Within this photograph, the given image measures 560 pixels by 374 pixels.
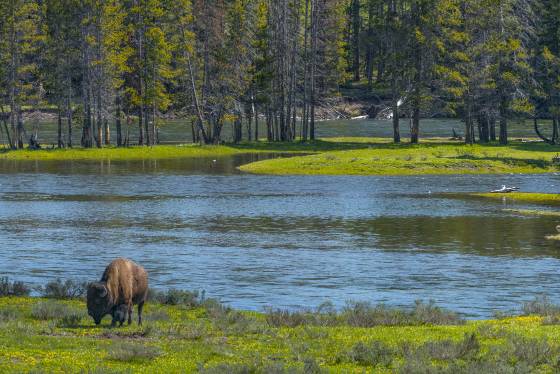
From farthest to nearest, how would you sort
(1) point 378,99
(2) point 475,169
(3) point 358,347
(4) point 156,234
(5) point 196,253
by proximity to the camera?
(1) point 378,99, (2) point 475,169, (4) point 156,234, (5) point 196,253, (3) point 358,347

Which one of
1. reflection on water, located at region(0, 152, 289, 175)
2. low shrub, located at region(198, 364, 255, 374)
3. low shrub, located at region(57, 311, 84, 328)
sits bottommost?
reflection on water, located at region(0, 152, 289, 175)

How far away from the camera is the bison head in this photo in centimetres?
1955

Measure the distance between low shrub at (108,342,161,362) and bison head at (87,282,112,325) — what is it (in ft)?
6.43

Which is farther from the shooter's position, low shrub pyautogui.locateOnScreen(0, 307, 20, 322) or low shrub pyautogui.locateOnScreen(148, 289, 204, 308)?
low shrub pyautogui.locateOnScreen(148, 289, 204, 308)

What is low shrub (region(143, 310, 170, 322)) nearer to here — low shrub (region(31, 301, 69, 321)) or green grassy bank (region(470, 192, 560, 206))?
low shrub (region(31, 301, 69, 321))

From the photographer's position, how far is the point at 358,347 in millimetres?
18031

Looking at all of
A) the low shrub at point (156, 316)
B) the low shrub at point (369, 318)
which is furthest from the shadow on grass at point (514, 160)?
A: the low shrub at point (156, 316)

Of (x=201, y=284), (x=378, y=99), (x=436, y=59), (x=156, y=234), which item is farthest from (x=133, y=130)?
(x=201, y=284)

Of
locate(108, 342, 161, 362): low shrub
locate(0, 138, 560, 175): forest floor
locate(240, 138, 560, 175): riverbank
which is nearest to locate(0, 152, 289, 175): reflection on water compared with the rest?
locate(0, 138, 560, 175): forest floor

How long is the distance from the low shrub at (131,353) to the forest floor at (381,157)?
200ft

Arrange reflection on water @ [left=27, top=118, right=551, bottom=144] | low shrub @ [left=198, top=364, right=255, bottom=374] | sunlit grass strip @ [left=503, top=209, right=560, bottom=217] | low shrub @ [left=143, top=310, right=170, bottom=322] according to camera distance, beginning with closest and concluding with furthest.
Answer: low shrub @ [left=198, top=364, right=255, bottom=374], low shrub @ [left=143, top=310, right=170, bottom=322], sunlit grass strip @ [left=503, top=209, right=560, bottom=217], reflection on water @ [left=27, top=118, right=551, bottom=144]

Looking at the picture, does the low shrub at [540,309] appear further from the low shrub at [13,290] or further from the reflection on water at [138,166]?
the reflection on water at [138,166]

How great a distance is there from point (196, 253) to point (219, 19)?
65939mm

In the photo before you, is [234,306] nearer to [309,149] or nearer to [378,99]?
[309,149]
